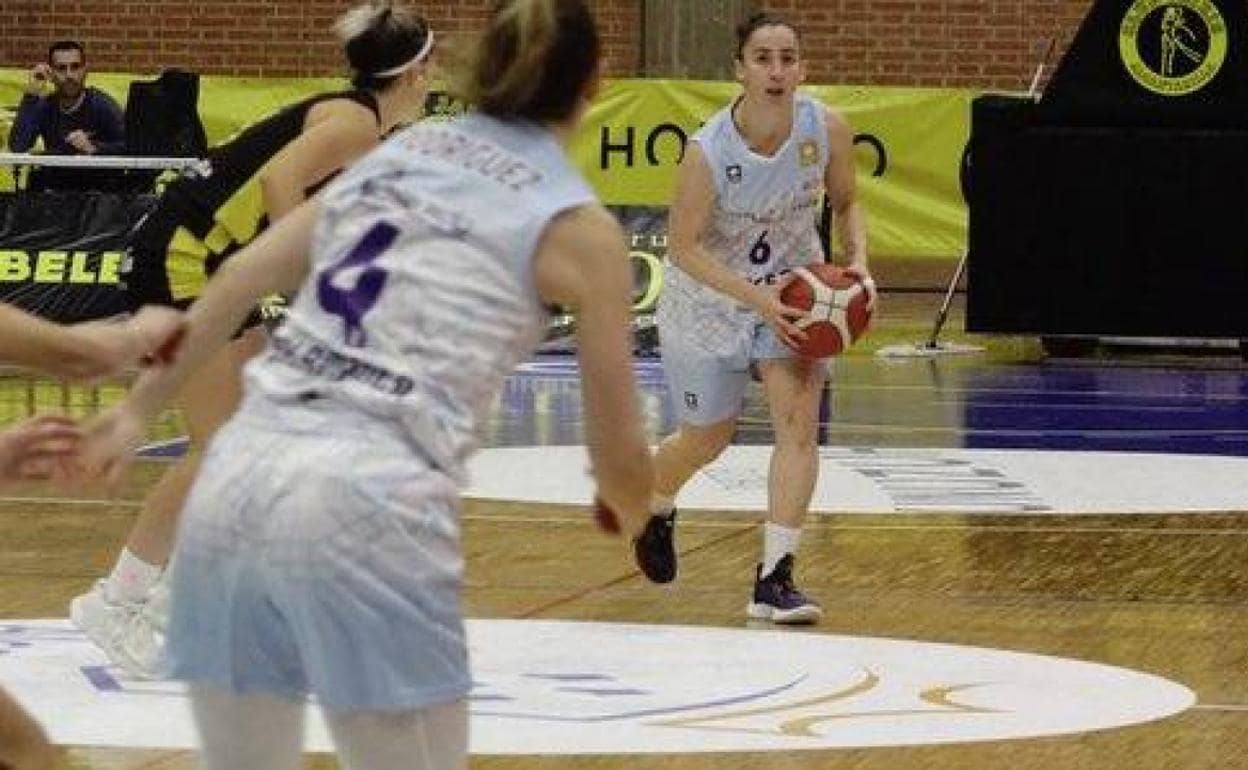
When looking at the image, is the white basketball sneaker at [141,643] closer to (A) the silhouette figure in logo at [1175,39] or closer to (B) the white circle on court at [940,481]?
(B) the white circle on court at [940,481]

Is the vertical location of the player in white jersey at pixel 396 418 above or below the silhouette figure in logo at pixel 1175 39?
above

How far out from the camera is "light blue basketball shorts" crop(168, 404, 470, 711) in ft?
12.9

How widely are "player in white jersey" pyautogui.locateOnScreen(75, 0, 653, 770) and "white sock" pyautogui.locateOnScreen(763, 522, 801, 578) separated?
485 cm

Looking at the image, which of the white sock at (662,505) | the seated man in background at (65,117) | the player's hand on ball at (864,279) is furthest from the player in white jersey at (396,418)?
the seated man in background at (65,117)

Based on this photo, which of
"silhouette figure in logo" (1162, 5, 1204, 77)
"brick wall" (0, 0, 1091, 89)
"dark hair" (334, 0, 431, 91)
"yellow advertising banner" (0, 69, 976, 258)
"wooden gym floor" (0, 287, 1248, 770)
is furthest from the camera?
"brick wall" (0, 0, 1091, 89)

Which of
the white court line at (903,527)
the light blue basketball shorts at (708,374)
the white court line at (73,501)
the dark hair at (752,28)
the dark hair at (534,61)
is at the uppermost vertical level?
the dark hair at (534,61)

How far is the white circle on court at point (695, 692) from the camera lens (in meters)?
7.18

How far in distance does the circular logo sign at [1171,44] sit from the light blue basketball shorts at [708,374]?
9.41 metres

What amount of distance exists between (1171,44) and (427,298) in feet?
48.4

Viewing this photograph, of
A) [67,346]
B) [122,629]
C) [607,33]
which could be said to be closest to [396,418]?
[67,346]

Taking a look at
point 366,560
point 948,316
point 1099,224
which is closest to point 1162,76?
point 1099,224

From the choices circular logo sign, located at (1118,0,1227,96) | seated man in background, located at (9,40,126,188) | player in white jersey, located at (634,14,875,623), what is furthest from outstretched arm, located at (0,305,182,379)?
seated man in background, located at (9,40,126,188)

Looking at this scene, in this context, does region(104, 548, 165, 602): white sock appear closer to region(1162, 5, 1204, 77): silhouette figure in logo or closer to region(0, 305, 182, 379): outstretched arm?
region(0, 305, 182, 379): outstretched arm

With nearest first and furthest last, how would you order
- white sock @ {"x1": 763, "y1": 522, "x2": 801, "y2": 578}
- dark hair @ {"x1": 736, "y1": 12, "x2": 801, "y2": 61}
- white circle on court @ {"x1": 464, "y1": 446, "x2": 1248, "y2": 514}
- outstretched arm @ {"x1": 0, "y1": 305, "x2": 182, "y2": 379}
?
outstretched arm @ {"x1": 0, "y1": 305, "x2": 182, "y2": 379}
white sock @ {"x1": 763, "y1": 522, "x2": 801, "y2": 578}
dark hair @ {"x1": 736, "y1": 12, "x2": 801, "y2": 61}
white circle on court @ {"x1": 464, "y1": 446, "x2": 1248, "y2": 514}
